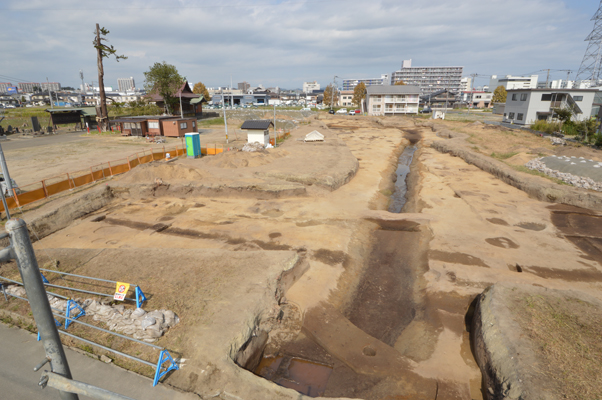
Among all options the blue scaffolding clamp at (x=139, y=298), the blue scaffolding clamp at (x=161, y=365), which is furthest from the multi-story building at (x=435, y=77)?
the blue scaffolding clamp at (x=161, y=365)

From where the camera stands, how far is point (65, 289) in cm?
1059

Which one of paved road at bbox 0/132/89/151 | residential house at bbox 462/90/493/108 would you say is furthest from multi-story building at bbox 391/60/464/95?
paved road at bbox 0/132/89/151

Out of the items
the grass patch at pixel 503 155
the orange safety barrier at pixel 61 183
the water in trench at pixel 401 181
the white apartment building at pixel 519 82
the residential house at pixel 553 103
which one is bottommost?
the water in trench at pixel 401 181

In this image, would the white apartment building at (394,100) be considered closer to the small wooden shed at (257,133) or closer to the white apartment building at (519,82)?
the small wooden shed at (257,133)

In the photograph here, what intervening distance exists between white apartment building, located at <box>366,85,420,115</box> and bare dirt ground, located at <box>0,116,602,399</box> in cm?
5925

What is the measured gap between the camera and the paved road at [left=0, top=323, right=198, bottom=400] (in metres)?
6.96

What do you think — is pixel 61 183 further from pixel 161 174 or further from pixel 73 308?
pixel 73 308

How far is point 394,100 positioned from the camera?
3204 inches

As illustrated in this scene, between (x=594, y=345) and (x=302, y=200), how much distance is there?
15831mm

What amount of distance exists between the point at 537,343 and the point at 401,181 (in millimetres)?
23342

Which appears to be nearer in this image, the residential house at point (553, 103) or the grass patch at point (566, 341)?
the grass patch at point (566, 341)

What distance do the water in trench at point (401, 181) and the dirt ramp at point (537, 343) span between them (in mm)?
12692

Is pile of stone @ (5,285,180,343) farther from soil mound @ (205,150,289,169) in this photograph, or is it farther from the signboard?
soil mound @ (205,150,289,169)

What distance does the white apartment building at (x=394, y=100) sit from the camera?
265ft
